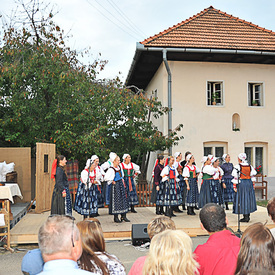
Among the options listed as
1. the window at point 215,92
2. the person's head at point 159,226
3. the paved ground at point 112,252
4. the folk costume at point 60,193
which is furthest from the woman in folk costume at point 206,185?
the person's head at point 159,226

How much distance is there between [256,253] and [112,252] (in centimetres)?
474

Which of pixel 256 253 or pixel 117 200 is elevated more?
pixel 256 253

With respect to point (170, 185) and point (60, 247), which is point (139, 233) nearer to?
point (170, 185)

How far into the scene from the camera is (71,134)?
34.7 ft

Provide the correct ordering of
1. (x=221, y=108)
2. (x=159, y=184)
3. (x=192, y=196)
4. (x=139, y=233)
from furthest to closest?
(x=221, y=108)
(x=192, y=196)
(x=159, y=184)
(x=139, y=233)

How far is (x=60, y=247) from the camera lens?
5.88 ft

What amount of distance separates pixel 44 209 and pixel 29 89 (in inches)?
150

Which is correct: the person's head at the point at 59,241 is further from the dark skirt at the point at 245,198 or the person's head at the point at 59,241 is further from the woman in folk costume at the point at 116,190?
the dark skirt at the point at 245,198

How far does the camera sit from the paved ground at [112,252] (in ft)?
18.4

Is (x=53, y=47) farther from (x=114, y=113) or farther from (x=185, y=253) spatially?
(x=185, y=253)

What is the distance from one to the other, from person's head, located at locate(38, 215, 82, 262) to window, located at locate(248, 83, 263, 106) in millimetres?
12776

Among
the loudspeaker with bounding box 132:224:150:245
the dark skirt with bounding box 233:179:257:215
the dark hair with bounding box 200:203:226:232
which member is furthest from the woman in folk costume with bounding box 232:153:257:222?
the dark hair with bounding box 200:203:226:232

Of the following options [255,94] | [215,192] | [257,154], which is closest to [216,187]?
[215,192]

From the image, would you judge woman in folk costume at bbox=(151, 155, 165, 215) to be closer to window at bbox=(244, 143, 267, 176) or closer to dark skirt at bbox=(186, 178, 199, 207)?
dark skirt at bbox=(186, 178, 199, 207)
